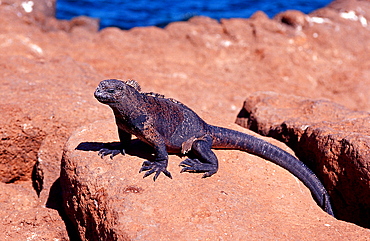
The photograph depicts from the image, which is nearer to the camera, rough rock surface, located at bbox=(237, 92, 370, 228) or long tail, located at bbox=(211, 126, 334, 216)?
rough rock surface, located at bbox=(237, 92, 370, 228)

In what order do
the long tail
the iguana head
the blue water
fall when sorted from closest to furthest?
1. the iguana head
2. the long tail
3. the blue water

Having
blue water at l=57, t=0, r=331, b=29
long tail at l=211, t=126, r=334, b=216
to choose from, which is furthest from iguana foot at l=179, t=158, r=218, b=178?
blue water at l=57, t=0, r=331, b=29

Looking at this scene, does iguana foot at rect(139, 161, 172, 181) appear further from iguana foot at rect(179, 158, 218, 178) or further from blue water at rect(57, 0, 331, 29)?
blue water at rect(57, 0, 331, 29)

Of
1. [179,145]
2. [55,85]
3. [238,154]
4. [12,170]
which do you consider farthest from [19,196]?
[238,154]

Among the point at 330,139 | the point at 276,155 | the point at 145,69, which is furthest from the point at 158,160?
the point at 145,69

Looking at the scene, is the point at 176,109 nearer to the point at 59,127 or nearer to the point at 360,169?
the point at 59,127

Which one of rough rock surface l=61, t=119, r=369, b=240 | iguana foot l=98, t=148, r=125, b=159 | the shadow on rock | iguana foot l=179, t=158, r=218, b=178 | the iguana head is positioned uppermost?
the iguana head

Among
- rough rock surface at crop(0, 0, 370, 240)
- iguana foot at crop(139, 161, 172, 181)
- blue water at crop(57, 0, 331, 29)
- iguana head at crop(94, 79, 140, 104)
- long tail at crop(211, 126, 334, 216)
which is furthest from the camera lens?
blue water at crop(57, 0, 331, 29)
